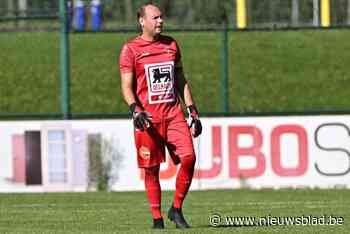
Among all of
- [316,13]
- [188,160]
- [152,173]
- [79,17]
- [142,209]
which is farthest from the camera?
[79,17]

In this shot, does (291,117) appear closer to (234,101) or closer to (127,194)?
(127,194)

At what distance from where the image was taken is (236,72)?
24625 mm

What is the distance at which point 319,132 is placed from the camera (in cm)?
1750

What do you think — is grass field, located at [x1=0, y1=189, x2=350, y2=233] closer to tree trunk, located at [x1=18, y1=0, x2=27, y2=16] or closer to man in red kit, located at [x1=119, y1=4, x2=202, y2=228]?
man in red kit, located at [x1=119, y1=4, x2=202, y2=228]

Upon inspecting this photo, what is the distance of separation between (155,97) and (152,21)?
2.28 feet

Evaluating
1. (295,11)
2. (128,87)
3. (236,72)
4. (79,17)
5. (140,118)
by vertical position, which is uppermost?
(295,11)

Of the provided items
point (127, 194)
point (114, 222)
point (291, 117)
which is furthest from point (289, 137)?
point (114, 222)

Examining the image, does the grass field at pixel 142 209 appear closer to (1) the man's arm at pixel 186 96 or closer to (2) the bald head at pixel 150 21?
(1) the man's arm at pixel 186 96

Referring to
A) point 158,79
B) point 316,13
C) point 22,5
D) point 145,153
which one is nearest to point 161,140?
point 145,153

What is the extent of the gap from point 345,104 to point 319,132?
6.47 metres

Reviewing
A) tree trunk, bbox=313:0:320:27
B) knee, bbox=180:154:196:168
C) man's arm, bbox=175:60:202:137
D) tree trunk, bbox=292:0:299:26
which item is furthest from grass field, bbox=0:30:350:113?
knee, bbox=180:154:196:168

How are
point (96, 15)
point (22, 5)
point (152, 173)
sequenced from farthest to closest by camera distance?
1. point (96, 15)
2. point (22, 5)
3. point (152, 173)

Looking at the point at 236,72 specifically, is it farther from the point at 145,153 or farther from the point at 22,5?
the point at 145,153

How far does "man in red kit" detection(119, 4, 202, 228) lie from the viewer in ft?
36.6
